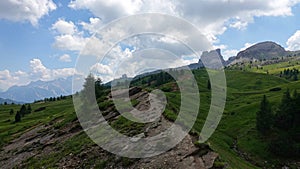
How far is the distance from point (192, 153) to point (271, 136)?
173ft

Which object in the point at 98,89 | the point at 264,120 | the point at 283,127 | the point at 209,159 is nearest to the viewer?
the point at 209,159

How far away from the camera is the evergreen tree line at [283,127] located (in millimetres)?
63062

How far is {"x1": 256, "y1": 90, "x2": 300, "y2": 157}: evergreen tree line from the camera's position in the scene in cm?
6306

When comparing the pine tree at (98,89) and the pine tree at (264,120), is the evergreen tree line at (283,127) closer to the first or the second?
the pine tree at (264,120)

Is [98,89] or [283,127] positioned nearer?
[283,127]

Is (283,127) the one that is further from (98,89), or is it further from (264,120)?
(98,89)

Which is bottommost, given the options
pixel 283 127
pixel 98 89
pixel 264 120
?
pixel 283 127

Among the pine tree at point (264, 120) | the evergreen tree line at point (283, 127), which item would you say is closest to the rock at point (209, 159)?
the evergreen tree line at point (283, 127)

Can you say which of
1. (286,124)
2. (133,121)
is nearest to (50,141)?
(133,121)

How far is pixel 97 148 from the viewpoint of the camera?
1473 inches

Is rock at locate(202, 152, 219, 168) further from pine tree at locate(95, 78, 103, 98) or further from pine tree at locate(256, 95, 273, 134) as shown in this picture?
pine tree at locate(95, 78, 103, 98)

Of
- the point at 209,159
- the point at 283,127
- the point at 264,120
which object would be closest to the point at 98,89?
the point at 264,120

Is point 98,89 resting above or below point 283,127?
above

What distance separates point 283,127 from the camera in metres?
71.0
